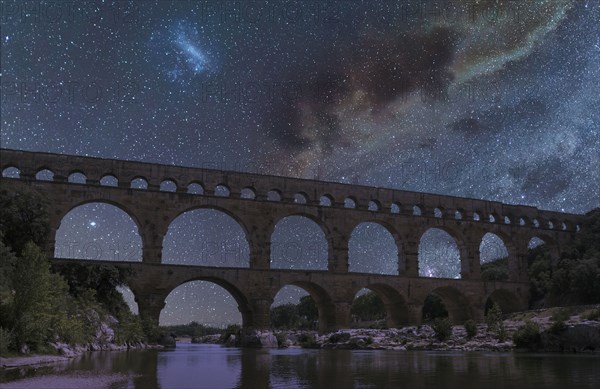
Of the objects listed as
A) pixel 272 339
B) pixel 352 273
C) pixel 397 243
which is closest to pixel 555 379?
→ pixel 272 339

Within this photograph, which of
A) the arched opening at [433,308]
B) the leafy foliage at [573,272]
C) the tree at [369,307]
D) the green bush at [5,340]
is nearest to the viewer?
the green bush at [5,340]

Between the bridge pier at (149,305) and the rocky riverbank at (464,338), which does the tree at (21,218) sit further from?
the rocky riverbank at (464,338)

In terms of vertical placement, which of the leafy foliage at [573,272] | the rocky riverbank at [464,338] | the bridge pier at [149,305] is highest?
the leafy foliage at [573,272]

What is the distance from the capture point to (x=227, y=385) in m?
10.2

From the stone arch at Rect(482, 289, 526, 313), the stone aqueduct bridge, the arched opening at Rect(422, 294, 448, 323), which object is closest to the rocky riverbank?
the stone aqueduct bridge

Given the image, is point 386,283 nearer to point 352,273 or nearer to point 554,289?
point 352,273

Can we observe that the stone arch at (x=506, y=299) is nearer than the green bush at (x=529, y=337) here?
No

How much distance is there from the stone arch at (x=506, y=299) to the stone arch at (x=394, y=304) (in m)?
9.27

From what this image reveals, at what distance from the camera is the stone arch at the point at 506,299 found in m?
50.0

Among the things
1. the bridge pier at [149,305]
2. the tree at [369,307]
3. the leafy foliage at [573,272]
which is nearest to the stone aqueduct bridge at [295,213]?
the bridge pier at [149,305]

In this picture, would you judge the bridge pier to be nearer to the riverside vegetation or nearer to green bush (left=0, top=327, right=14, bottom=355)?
the riverside vegetation

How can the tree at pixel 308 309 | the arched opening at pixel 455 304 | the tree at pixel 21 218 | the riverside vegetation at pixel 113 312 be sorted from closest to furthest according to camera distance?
the riverside vegetation at pixel 113 312 < the tree at pixel 21 218 < the arched opening at pixel 455 304 < the tree at pixel 308 309

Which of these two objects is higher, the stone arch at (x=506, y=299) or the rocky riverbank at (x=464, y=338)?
the stone arch at (x=506, y=299)

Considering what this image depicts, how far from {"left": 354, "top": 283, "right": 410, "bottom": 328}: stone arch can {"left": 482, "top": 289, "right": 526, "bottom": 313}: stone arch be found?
9.27m
